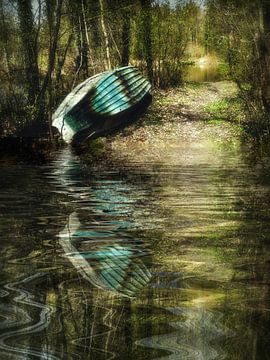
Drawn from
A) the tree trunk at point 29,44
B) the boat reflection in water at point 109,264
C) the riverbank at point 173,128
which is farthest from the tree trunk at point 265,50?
the boat reflection in water at point 109,264

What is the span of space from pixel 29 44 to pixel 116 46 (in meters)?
3.13

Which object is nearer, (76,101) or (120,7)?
(76,101)

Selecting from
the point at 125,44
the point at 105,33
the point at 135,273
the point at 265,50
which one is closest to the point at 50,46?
the point at 105,33

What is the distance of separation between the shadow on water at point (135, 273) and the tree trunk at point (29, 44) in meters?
8.92

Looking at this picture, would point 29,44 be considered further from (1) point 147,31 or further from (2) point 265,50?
(2) point 265,50

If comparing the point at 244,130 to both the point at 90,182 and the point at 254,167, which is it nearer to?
the point at 254,167

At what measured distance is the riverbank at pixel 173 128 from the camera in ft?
48.5

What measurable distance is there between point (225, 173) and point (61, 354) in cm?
818

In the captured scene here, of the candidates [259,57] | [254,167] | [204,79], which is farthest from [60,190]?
[204,79]

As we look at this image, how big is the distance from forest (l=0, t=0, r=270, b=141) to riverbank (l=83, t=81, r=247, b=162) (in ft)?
4.10

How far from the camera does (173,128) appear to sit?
17406 mm

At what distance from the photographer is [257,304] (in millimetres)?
3102

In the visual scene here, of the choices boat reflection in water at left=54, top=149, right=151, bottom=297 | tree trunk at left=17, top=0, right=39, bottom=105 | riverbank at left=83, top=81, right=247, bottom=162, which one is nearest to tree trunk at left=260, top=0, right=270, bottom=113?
riverbank at left=83, top=81, right=247, bottom=162

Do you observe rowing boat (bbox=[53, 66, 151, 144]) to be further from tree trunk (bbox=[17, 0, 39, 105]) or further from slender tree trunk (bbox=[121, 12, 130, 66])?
slender tree trunk (bbox=[121, 12, 130, 66])
